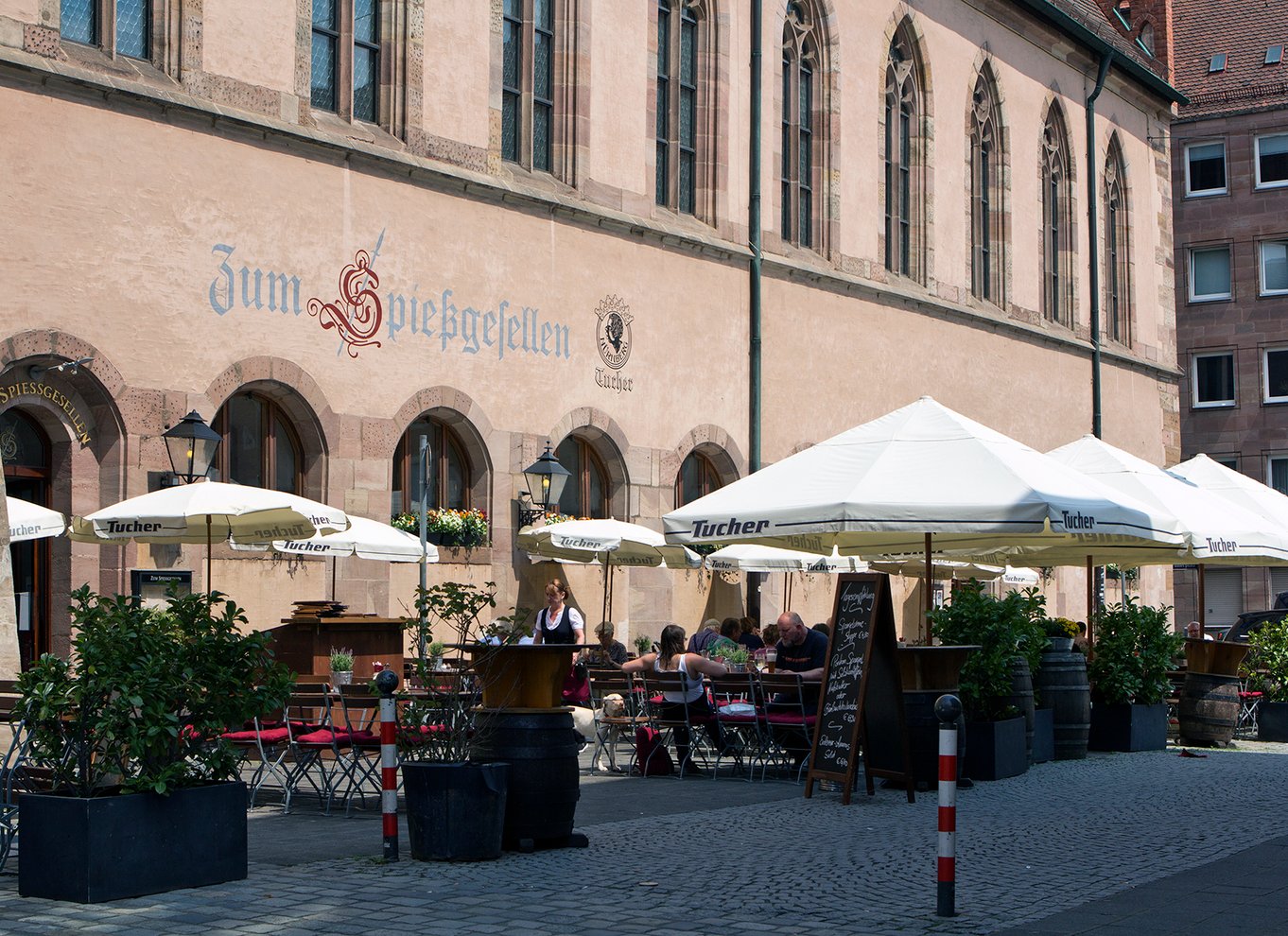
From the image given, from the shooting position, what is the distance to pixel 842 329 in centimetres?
2659

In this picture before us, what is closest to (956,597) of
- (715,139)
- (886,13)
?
(715,139)

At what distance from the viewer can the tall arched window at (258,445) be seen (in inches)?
703

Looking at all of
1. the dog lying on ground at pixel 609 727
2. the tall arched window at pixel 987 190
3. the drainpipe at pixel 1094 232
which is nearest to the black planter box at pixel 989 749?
the dog lying on ground at pixel 609 727

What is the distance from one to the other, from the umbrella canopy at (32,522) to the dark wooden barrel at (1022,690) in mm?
7532

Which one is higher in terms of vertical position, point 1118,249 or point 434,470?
point 1118,249

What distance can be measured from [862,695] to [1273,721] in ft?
25.0

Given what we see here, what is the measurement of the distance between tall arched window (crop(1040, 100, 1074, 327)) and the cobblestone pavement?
73.6 feet

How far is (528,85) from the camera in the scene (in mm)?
21422

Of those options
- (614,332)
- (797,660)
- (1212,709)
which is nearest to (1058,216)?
(614,332)

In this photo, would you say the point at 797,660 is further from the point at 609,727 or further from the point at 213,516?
the point at 213,516

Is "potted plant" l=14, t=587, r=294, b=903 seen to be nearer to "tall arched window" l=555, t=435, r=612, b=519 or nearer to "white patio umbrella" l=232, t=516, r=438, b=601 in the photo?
"white patio umbrella" l=232, t=516, r=438, b=601

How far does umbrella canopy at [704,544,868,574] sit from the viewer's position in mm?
19578

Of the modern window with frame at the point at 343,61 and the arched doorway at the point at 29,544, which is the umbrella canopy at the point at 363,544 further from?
the modern window with frame at the point at 343,61

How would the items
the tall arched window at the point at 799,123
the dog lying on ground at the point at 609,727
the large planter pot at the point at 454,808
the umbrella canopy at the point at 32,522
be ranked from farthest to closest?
the tall arched window at the point at 799,123
the umbrella canopy at the point at 32,522
the dog lying on ground at the point at 609,727
the large planter pot at the point at 454,808
